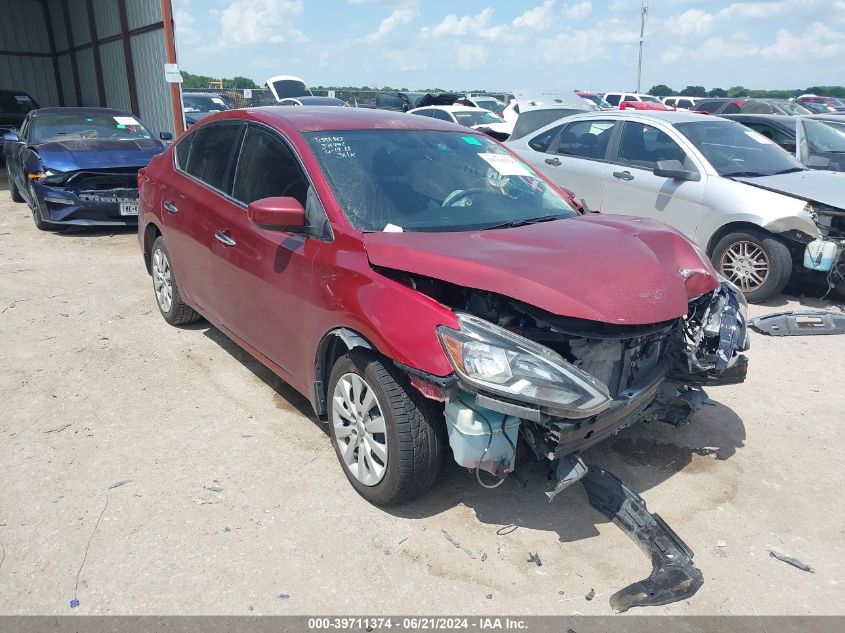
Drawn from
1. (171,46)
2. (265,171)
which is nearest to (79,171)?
(171,46)

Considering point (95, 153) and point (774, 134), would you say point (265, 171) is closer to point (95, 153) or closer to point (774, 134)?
point (95, 153)

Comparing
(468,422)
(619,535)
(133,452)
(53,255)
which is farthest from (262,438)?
(53,255)

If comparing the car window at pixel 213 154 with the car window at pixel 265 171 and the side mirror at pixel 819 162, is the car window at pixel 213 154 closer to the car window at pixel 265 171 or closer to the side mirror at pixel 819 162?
the car window at pixel 265 171

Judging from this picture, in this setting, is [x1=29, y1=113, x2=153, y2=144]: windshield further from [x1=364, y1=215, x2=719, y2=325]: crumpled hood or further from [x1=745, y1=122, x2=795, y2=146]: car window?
[x1=745, y1=122, x2=795, y2=146]: car window

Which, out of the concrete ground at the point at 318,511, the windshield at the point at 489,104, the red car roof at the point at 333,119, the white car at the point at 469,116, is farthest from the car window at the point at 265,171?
the windshield at the point at 489,104

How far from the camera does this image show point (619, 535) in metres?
2.97

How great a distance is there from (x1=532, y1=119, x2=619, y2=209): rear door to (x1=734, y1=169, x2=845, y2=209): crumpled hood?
1.54 m

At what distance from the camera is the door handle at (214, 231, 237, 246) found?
3.98 metres

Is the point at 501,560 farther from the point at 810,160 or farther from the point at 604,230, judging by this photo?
the point at 810,160

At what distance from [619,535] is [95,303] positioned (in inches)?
205

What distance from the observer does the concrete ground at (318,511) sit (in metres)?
2.62

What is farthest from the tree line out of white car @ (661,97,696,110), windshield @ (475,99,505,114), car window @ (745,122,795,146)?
car window @ (745,122,795,146)

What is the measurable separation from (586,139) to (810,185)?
2.47 metres

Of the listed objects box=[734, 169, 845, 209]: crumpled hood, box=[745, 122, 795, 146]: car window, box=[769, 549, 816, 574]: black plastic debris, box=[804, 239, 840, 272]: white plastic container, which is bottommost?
box=[769, 549, 816, 574]: black plastic debris
